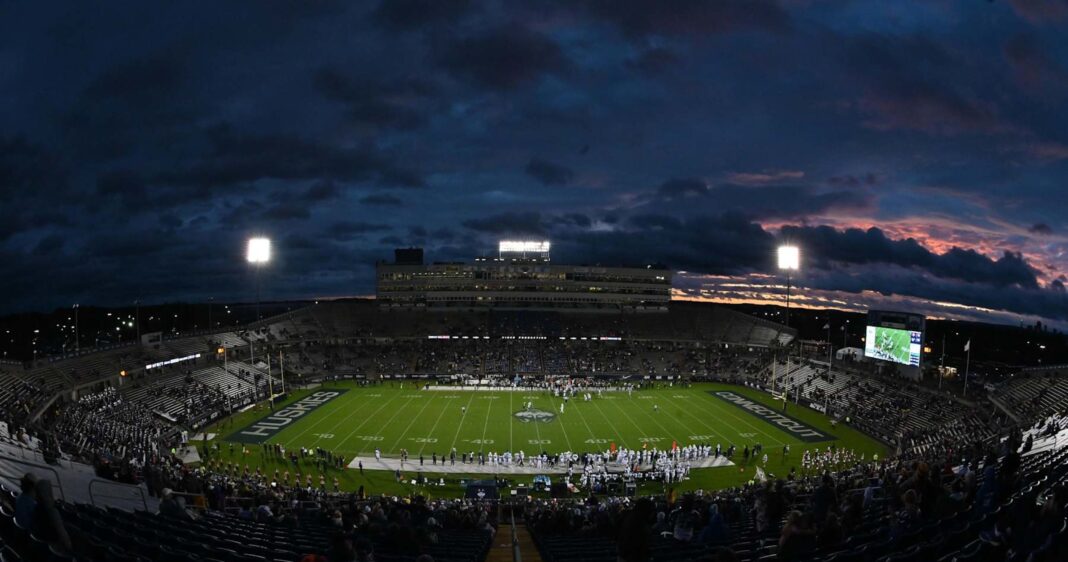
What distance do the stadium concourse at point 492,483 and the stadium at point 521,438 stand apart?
93 millimetres

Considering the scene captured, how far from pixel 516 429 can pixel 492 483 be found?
48.0ft

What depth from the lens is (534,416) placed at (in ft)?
146

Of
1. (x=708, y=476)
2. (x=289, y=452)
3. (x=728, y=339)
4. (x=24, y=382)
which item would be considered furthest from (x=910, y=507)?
(x=728, y=339)

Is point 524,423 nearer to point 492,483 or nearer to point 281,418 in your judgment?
point 492,483

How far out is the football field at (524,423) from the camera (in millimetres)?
36562

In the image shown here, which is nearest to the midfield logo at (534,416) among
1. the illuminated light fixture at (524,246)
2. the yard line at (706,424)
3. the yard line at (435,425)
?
the yard line at (435,425)

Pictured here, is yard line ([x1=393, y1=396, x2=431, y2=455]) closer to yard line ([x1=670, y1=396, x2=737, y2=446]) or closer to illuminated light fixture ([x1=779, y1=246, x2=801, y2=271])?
yard line ([x1=670, y1=396, x2=737, y2=446])

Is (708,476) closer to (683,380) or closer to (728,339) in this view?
(683,380)

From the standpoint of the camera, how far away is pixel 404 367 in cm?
6556

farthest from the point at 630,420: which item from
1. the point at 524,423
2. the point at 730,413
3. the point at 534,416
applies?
the point at 730,413

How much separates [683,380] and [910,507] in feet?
178

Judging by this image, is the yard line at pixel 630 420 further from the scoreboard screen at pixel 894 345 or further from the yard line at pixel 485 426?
the scoreboard screen at pixel 894 345

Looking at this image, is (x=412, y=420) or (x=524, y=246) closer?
(x=412, y=420)

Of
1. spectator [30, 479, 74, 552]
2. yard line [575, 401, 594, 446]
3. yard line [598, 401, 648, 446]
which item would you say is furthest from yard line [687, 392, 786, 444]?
spectator [30, 479, 74, 552]
